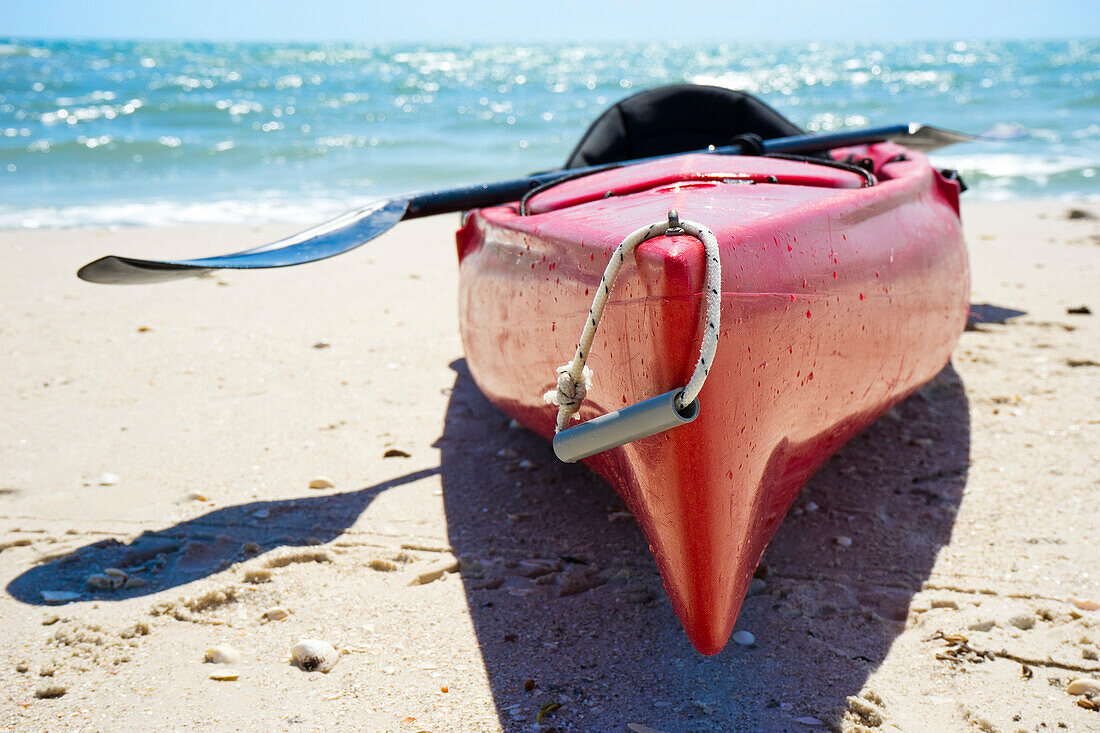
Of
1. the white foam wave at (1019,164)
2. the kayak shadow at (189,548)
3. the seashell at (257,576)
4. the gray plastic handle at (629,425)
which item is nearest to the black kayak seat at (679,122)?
the kayak shadow at (189,548)

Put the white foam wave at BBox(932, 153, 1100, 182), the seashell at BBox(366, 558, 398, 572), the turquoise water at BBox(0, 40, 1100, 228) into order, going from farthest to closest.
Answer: the white foam wave at BBox(932, 153, 1100, 182)
the turquoise water at BBox(0, 40, 1100, 228)
the seashell at BBox(366, 558, 398, 572)

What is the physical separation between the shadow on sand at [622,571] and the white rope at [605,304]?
0.54 metres

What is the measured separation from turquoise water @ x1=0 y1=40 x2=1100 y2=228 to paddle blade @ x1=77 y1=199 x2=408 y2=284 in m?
4.77

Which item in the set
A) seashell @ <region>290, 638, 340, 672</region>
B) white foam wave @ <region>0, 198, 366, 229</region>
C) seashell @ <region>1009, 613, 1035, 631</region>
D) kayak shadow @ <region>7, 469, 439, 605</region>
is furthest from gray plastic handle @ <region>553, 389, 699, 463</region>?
white foam wave @ <region>0, 198, 366, 229</region>

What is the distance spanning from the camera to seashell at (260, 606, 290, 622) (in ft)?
6.38

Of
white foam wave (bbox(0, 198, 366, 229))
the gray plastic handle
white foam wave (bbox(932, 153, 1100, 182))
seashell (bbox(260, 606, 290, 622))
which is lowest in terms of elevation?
seashell (bbox(260, 606, 290, 622))

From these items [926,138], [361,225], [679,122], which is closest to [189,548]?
[361,225]

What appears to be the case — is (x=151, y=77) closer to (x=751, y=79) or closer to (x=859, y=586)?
(x=751, y=79)

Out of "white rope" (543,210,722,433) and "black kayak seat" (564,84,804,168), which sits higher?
"black kayak seat" (564,84,804,168)

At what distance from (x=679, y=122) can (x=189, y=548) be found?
252cm

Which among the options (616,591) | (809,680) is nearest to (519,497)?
(616,591)

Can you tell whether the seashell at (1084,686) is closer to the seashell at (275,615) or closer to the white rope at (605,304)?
the white rope at (605,304)

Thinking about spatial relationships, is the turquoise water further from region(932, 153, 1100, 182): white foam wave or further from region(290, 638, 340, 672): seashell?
region(290, 638, 340, 672): seashell

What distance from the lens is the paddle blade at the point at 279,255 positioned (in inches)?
78.6
